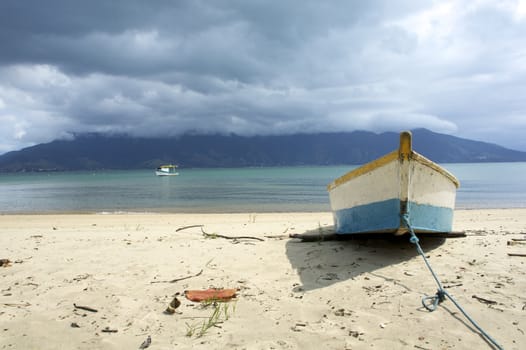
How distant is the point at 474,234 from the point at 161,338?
23.6ft

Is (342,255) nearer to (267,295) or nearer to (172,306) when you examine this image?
(267,295)

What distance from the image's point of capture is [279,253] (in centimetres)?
633

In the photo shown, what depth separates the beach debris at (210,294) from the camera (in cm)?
405

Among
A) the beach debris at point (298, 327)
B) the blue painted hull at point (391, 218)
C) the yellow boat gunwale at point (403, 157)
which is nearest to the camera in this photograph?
the beach debris at point (298, 327)

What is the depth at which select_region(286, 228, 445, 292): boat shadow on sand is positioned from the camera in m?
4.86

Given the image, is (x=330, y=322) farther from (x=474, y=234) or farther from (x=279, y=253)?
(x=474, y=234)

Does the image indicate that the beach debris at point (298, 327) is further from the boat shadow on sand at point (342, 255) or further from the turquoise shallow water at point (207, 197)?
the turquoise shallow water at point (207, 197)

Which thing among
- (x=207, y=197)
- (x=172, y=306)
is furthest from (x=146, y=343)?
(x=207, y=197)

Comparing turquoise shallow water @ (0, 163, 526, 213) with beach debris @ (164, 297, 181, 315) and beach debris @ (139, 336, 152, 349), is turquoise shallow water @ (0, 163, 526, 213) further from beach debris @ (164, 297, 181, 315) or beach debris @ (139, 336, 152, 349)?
beach debris @ (139, 336, 152, 349)

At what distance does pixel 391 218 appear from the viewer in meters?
5.12

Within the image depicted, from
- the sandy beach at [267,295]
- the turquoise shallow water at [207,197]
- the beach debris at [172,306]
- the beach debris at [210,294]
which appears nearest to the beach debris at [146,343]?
the sandy beach at [267,295]

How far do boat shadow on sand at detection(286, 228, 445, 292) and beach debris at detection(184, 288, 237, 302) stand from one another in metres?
0.85

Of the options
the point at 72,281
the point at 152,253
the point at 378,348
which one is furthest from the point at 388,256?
the point at 72,281

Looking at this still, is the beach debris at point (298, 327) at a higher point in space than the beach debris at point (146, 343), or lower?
higher
